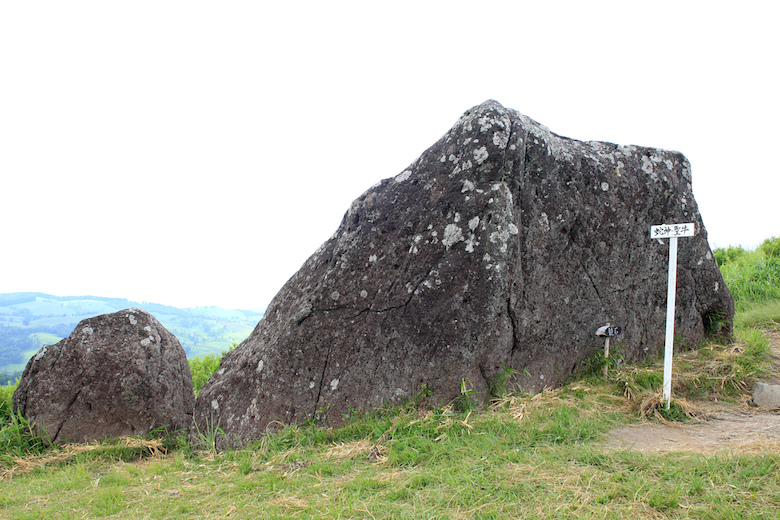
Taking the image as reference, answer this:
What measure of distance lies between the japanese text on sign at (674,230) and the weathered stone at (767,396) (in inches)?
83.4

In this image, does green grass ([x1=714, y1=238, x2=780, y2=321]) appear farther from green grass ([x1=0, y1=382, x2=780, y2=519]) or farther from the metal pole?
green grass ([x1=0, y1=382, x2=780, y2=519])

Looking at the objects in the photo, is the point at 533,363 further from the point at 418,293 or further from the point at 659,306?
the point at 659,306

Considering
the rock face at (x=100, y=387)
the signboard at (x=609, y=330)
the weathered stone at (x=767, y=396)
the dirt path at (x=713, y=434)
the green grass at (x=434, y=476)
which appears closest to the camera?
the green grass at (x=434, y=476)

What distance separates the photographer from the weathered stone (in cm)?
616

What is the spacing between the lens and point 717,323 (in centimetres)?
764

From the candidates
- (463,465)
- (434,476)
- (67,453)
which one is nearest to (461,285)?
(463,465)

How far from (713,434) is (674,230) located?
215 centimetres

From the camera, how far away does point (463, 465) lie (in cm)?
443

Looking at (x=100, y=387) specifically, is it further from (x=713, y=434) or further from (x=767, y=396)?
(x=767, y=396)

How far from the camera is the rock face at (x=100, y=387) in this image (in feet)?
22.2

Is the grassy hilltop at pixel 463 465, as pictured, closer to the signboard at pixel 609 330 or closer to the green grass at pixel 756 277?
the signboard at pixel 609 330

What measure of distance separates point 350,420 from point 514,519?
2.42 meters

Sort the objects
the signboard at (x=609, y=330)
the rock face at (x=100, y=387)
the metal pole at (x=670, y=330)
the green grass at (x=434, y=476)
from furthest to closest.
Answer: the rock face at (x=100, y=387)
the signboard at (x=609, y=330)
the metal pole at (x=670, y=330)
the green grass at (x=434, y=476)

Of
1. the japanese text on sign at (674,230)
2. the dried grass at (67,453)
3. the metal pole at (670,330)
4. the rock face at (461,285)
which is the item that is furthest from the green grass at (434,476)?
the japanese text on sign at (674,230)
